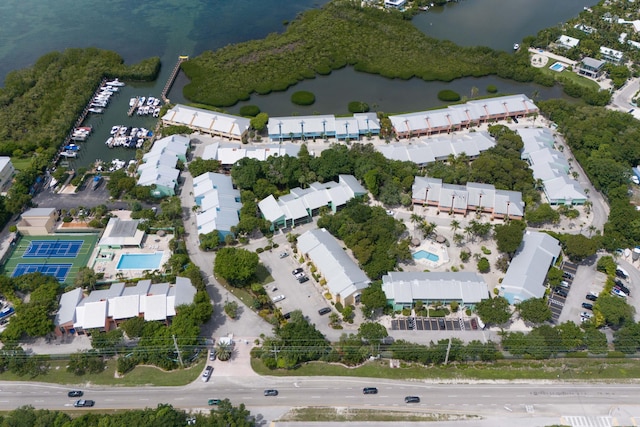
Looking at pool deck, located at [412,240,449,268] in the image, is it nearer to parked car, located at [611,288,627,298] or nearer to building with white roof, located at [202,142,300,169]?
parked car, located at [611,288,627,298]

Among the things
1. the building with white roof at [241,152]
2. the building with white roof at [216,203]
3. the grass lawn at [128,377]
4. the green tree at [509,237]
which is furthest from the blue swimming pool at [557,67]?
the grass lawn at [128,377]

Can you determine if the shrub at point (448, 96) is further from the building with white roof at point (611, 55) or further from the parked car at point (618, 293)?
the parked car at point (618, 293)

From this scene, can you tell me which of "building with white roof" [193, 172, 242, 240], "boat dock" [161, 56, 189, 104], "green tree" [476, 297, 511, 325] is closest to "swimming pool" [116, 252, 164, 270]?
"building with white roof" [193, 172, 242, 240]

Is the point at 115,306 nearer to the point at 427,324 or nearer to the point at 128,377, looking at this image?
the point at 128,377

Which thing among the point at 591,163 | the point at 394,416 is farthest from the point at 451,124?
the point at 394,416

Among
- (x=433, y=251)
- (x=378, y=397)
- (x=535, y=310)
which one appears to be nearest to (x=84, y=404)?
(x=378, y=397)

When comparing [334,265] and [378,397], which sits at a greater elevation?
[334,265]
